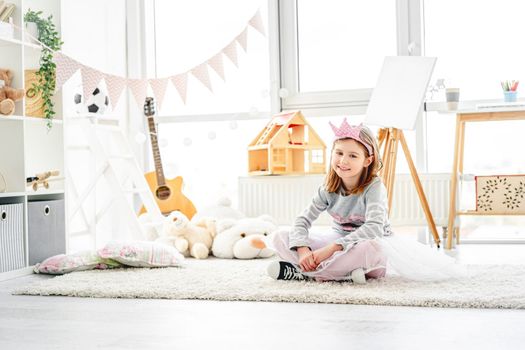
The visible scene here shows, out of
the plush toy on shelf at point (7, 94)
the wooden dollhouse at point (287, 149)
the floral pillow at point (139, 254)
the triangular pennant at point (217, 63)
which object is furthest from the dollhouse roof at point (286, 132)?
the plush toy on shelf at point (7, 94)

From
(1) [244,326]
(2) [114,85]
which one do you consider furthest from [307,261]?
(2) [114,85]

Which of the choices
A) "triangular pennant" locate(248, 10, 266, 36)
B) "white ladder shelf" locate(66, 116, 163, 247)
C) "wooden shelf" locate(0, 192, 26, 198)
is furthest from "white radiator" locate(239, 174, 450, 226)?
"wooden shelf" locate(0, 192, 26, 198)

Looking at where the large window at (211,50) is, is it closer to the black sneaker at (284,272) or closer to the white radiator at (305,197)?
the white radiator at (305,197)

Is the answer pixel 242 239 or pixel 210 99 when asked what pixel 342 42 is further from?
pixel 242 239

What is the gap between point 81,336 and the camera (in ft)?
5.90

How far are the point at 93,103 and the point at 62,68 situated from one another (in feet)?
2.76

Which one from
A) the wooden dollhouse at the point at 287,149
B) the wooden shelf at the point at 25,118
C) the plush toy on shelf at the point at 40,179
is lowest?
the plush toy on shelf at the point at 40,179

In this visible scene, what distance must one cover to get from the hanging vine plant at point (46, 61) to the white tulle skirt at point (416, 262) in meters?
1.64

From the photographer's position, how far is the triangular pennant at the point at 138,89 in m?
3.58

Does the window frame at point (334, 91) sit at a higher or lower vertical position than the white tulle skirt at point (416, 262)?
higher

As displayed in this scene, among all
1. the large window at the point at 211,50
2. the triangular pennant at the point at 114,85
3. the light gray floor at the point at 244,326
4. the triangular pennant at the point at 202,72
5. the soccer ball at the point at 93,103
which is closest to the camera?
the light gray floor at the point at 244,326

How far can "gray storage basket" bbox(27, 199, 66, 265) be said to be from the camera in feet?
10.3

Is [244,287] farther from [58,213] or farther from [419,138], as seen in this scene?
[419,138]

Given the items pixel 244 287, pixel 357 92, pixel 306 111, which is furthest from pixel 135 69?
pixel 244 287
